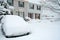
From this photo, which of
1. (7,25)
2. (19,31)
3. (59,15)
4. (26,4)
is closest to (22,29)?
(19,31)

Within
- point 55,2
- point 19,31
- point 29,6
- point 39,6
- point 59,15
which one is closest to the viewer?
point 19,31

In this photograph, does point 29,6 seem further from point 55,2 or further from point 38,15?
point 55,2

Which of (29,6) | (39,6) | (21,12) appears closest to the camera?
(21,12)

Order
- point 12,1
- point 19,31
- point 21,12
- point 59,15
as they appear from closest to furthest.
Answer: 1. point 19,31
2. point 12,1
3. point 21,12
4. point 59,15

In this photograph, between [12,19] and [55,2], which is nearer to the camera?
[12,19]

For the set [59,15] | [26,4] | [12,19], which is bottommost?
[59,15]

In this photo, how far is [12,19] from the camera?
7.98 metres

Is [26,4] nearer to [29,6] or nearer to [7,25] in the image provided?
[29,6]

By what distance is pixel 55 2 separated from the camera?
44844 millimetres

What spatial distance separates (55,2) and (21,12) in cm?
2759

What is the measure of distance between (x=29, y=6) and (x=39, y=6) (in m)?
4.06

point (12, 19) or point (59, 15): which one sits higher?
point (12, 19)

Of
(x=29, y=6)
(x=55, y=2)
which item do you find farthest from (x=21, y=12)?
(x=55, y=2)

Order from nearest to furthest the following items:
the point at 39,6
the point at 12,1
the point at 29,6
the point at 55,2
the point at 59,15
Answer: the point at 12,1, the point at 29,6, the point at 39,6, the point at 59,15, the point at 55,2
